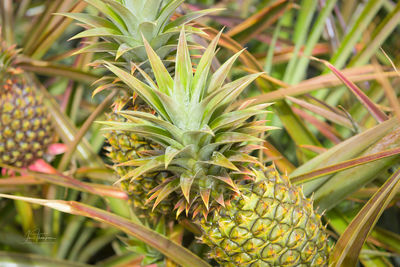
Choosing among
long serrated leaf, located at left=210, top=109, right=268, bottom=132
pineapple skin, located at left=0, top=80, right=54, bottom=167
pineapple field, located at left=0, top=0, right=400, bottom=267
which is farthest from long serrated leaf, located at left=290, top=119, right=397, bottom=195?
pineapple skin, located at left=0, top=80, right=54, bottom=167

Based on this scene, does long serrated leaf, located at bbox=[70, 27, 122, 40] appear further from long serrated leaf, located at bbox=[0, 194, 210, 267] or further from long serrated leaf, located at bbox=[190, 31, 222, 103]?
long serrated leaf, located at bbox=[0, 194, 210, 267]

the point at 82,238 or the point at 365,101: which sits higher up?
the point at 365,101

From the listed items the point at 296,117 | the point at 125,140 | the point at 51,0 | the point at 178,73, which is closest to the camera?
the point at 178,73

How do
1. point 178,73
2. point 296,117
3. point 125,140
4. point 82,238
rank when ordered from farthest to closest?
point 82,238
point 296,117
point 125,140
point 178,73

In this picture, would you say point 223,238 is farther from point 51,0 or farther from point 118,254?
point 51,0

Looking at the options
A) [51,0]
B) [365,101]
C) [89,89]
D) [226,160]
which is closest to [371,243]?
[365,101]

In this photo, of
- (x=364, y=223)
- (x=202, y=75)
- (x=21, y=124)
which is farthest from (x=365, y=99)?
(x=21, y=124)

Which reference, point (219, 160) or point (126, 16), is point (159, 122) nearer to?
point (219, 160)
